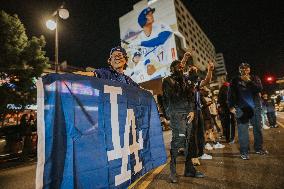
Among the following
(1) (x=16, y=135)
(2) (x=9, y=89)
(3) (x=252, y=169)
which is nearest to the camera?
(3) (x=252, y=169)

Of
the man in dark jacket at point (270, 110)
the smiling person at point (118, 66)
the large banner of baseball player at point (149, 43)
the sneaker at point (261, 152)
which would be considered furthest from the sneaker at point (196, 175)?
the large banner of baseball player at point (149, 43)

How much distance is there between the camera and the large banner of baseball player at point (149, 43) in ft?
226

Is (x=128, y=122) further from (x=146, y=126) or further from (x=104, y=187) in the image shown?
(x=104, y=187)

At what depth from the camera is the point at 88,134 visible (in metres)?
2.32

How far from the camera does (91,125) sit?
237cm

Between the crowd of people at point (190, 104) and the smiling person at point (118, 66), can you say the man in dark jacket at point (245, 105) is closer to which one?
the crowd of people at point (190, 104)

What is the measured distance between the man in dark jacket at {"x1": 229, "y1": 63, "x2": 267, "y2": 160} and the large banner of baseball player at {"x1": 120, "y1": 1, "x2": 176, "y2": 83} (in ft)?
194

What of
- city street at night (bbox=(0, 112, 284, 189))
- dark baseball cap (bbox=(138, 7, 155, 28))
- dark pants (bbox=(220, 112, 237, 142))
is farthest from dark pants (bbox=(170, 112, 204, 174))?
dark baseball cap (bbox=(138, 7, 155, 28))

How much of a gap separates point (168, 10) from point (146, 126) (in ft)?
251

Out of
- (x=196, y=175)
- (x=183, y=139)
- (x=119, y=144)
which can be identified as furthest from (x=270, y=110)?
(x=119, y=144)

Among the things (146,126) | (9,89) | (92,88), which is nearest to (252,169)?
(146,126)

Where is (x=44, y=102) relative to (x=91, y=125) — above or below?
above

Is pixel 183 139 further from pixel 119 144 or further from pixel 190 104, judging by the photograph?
pixel 119 144

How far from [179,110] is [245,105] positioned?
2.37 meters
